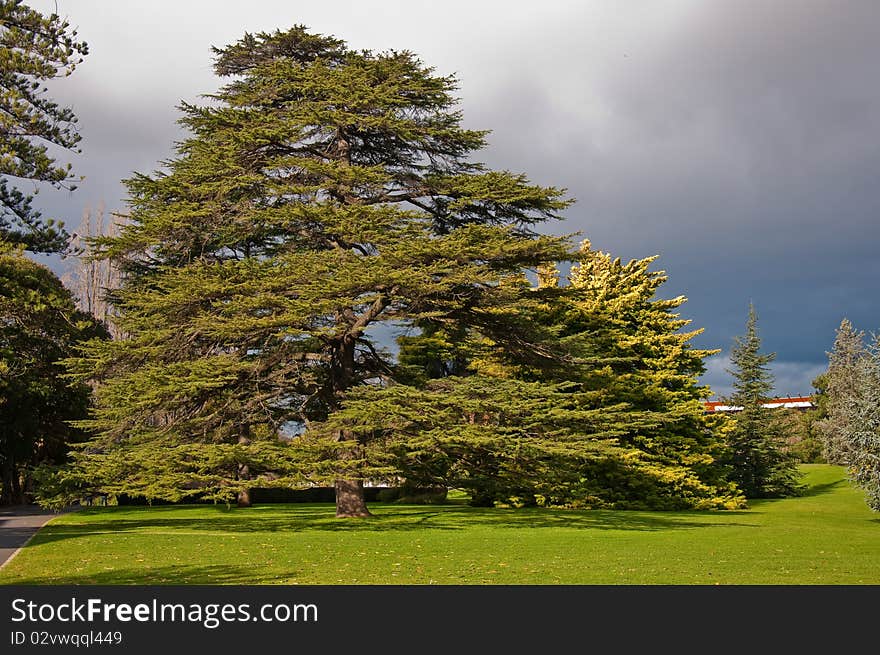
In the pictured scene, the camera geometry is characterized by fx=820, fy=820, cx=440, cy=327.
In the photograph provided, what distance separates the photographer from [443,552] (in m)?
14.7

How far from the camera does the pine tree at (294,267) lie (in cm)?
2098

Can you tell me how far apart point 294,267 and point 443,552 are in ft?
33.4

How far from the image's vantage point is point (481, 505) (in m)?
34.1

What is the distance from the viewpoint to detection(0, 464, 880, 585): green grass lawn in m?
11.1

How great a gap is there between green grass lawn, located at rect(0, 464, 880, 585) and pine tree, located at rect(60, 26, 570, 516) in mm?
2023

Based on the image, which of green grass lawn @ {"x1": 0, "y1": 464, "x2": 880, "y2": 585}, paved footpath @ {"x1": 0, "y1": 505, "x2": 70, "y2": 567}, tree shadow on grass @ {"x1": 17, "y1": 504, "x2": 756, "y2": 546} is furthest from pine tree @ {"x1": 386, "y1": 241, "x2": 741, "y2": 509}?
paved footpath @ {"x1": 0, "y1": 505, "x2": 70, "y2": 567}

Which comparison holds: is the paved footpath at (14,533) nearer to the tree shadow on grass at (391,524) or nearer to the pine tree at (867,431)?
the tree shadow on grass at (391,524)

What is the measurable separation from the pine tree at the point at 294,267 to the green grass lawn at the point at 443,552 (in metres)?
2.02

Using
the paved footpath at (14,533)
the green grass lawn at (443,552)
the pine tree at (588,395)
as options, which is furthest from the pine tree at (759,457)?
the paved footpath at (14,533)

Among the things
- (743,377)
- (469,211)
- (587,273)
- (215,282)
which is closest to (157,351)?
(215,282)

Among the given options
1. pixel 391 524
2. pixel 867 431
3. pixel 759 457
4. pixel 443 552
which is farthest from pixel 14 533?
pixel 759 457

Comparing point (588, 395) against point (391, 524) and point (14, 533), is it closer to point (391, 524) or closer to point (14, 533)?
point (391, 524)

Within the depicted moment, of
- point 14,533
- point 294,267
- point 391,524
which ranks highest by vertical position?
point 294,267

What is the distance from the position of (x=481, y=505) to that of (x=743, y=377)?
24180 mm
